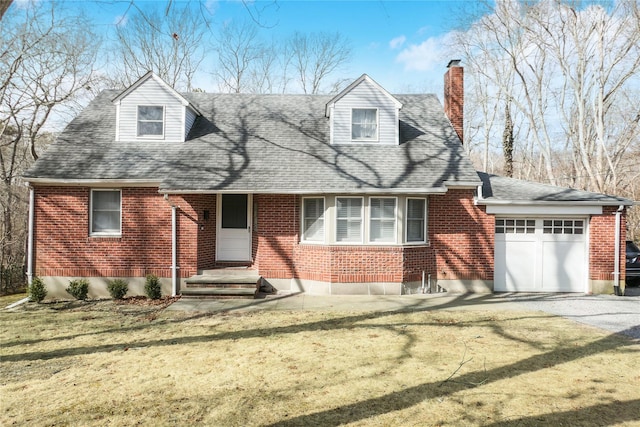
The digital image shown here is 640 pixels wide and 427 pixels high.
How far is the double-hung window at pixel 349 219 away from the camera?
36.0 feet

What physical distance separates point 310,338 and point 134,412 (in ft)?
11.1

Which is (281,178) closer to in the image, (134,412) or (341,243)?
(341,243)

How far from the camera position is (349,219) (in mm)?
10992

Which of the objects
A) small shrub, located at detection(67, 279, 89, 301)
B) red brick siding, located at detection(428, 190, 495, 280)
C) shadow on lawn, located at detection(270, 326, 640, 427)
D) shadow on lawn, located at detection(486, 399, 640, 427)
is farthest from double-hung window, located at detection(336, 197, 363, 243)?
small shrub, located at detection(67, 279, 89, 301)

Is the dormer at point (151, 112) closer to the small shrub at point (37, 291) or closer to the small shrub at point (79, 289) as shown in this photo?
the small shrub at point (79, 289)

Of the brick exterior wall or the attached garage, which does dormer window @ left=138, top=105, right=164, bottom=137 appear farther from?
the attached garage

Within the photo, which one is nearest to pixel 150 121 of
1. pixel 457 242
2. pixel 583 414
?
pixel 457 242

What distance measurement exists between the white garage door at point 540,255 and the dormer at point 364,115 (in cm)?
461

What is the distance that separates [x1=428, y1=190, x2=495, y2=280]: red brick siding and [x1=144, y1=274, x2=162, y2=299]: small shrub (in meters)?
8.24

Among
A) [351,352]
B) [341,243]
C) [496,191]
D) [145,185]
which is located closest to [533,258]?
[496,191]

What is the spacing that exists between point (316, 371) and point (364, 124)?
9.02 m

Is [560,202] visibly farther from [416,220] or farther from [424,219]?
[416,220]

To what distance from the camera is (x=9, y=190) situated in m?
17.5

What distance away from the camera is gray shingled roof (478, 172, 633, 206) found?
1098 centimetres
